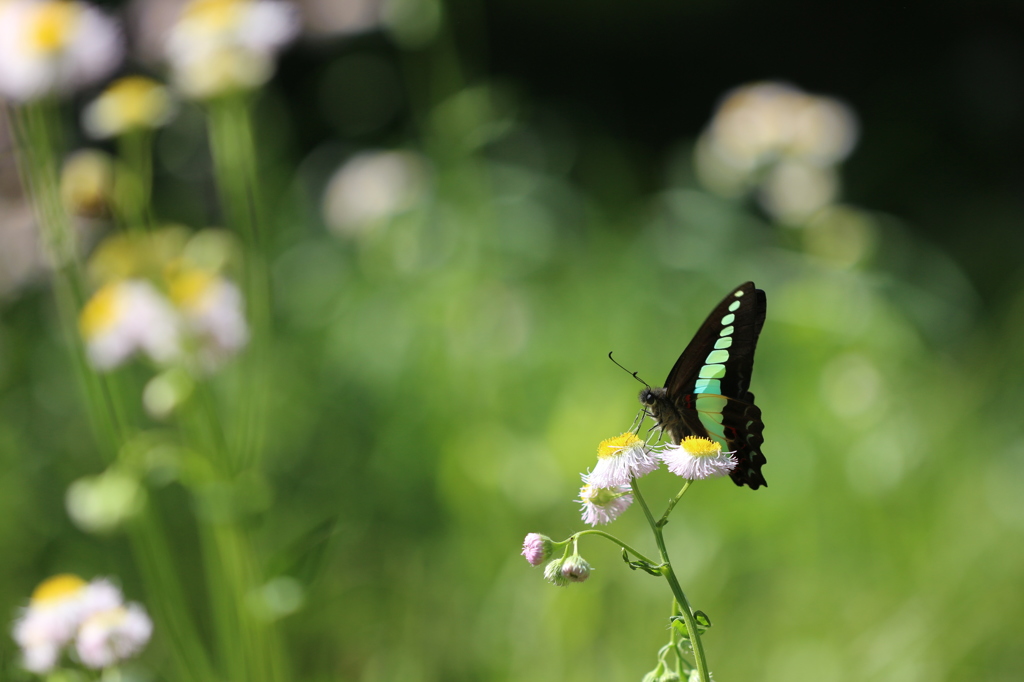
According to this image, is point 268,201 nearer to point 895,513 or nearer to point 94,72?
point 94,72

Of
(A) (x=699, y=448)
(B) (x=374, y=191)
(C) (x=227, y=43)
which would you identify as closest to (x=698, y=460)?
(A) (x=699, y=448)

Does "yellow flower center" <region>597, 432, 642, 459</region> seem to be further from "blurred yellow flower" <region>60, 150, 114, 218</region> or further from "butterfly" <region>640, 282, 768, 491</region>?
"blurred yellow flower" <region>60, 150, 114, 218</region>

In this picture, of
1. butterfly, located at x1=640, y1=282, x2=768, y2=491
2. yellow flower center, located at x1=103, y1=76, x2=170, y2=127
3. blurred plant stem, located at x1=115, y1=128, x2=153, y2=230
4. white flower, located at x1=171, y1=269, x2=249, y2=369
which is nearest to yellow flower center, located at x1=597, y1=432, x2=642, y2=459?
butterfly, located at x1=640, y1=282, x2=768, y2=491

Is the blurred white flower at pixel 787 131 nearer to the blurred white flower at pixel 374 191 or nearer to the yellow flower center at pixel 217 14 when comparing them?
the blurred white flower at pixel 374 191

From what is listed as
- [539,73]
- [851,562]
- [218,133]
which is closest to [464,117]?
[218,133]

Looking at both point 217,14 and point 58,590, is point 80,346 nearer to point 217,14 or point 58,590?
point 58,590

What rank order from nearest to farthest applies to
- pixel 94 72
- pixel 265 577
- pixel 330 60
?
pixel 265 577, pixel 94 72, pixel 330 60

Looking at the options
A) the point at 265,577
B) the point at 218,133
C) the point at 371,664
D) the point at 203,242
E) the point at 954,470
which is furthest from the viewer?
the point at 954,470
